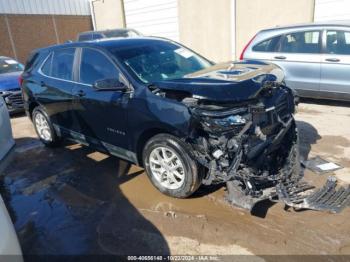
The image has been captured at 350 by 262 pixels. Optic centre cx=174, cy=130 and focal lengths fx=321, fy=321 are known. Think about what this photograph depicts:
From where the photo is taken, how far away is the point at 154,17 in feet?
48.5

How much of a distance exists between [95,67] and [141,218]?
2105 mm

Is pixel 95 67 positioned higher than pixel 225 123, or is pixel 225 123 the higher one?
pixel 95 67

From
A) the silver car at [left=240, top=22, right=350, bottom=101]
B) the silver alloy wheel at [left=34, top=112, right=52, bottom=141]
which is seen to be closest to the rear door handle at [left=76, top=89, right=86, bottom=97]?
the silver alloy wheel at [left=34, top=112, right=52, bottom=141]

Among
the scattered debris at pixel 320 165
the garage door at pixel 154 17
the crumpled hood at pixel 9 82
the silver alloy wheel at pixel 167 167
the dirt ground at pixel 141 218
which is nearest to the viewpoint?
the dirt ground at pixel 141 218

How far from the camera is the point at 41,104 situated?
18.0ft

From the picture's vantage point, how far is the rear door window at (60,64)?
4758mm

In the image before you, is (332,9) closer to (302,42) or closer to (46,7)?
(302,42)

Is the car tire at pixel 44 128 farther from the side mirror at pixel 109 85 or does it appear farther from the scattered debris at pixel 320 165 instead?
the scattered debris at pixel 320 165

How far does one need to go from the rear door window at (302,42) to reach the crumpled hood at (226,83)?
3594mm

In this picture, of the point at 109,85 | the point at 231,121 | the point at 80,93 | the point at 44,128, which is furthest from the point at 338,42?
the point at 44,128

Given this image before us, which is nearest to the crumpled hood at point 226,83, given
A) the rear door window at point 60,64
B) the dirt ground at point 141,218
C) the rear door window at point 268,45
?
the dirt ground at point 141,218

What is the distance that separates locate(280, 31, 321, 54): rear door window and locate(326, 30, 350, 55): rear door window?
20 centimetres

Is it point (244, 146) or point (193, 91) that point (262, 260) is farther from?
point (193, 91)

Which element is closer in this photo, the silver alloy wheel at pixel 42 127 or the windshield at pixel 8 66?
the silver alloy wheel at pixel 42 127
